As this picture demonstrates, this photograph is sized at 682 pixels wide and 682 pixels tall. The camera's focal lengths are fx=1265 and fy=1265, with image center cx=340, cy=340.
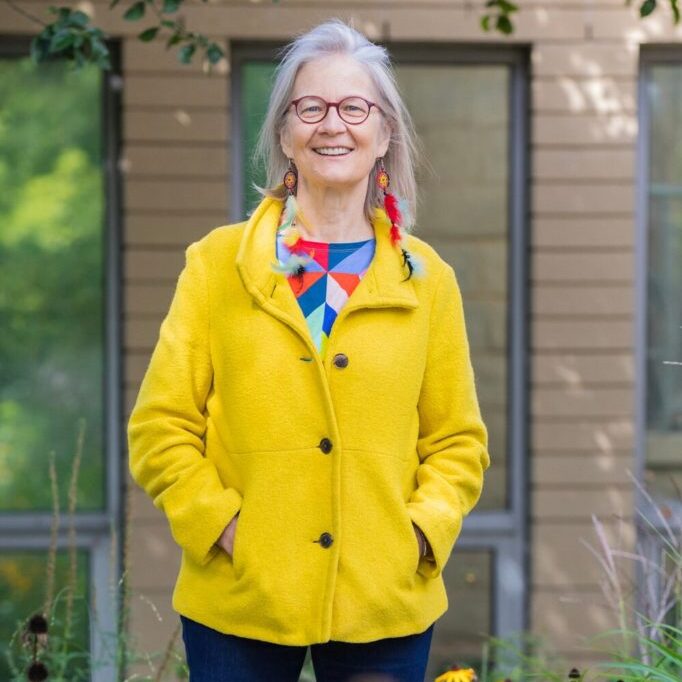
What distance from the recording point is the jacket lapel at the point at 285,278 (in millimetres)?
2434

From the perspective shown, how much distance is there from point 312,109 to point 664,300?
359cm

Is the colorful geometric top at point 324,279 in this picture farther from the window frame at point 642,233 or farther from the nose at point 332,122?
the window frame at point 642,233

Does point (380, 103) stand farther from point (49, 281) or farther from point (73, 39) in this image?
point (49, 281)

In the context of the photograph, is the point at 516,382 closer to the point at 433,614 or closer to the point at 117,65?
the point at 117,65

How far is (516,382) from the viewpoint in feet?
18.5

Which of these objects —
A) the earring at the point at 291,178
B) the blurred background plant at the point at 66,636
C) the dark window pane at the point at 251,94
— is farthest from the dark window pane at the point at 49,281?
the earring at the point at 291,178

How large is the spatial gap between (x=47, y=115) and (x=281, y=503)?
142 inches

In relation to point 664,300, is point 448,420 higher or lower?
lower

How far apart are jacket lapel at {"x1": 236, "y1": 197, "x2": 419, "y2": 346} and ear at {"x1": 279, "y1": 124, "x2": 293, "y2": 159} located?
0.35 ft

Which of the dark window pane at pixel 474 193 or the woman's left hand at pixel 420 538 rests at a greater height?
the dark window pane at pixel 474 193

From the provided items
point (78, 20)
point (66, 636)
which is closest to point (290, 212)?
point (66, 636)

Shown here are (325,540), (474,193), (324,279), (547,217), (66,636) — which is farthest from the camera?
(474,193)

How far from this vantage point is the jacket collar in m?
2.44

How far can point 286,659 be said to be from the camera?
245cm
